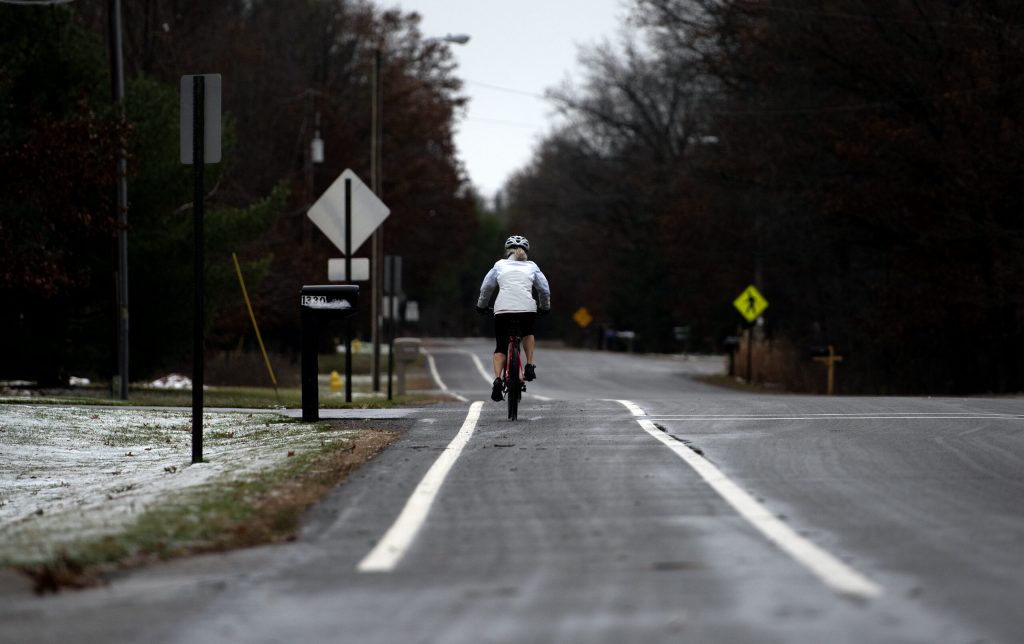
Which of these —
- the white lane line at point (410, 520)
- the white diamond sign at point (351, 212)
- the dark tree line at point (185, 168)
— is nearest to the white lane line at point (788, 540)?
the white lane line at point (410, 520)

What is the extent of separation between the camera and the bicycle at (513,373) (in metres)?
15.2

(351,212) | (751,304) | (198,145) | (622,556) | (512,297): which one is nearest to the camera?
(622,556)

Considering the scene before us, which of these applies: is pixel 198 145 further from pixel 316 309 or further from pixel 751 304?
pixel 751 304

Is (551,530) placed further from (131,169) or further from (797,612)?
(131,169)

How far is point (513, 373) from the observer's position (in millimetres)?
15438

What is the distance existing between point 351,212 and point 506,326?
5.43 meters

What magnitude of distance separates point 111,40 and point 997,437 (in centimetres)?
2001

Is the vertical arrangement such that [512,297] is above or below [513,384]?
above

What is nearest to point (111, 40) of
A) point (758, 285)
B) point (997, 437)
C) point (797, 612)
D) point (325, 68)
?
point (997, 437)

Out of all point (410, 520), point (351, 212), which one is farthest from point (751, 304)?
point (410, 520)

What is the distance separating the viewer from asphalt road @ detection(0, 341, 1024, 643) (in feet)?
19.4

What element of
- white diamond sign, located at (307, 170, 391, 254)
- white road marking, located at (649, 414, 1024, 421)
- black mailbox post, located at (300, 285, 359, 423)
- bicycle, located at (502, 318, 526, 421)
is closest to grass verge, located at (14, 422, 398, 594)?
black mailbox post, located at (300, 285, 359, 423)

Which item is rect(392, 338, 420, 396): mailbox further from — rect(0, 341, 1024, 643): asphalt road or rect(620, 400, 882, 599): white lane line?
rect(620, 400, 882, 599): white lane line

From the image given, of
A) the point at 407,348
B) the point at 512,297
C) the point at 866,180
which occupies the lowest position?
the point at 407,348
